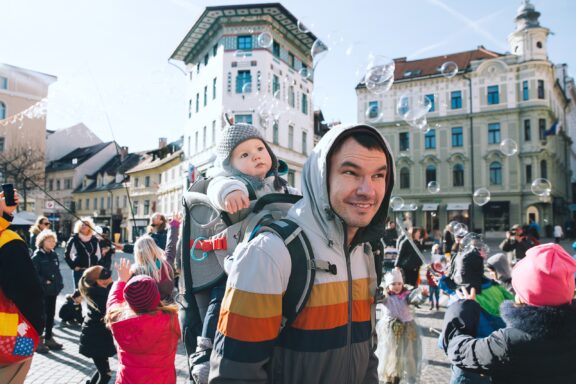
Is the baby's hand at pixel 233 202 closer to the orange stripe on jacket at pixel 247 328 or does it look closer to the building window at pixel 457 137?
the orange stripe on jacket at pixel 247 328

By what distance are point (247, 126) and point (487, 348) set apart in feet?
6.02

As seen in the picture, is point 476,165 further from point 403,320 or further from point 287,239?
point 287,239

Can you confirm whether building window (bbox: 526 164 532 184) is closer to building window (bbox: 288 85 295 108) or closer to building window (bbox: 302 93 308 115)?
building window (bbox: 302 93 308 115)

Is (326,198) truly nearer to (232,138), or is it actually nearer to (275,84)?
(232,138)

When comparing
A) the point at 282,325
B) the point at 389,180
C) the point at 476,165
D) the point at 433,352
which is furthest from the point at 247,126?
the point at 476,165

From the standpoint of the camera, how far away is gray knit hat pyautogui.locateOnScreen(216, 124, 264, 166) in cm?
242

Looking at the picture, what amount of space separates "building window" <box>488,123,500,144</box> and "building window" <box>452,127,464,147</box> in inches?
90.0

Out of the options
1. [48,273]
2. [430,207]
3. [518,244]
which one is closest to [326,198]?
[48,273]

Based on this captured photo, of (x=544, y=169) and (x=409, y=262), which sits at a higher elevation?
(x=544, y=169)

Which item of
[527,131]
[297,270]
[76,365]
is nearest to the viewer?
[297,270]

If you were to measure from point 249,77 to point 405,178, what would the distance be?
1889 cm

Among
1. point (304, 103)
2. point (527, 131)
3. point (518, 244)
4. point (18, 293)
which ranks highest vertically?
point (304, 103)

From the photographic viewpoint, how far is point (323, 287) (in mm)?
1582

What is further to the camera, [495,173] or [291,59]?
[495,173]
